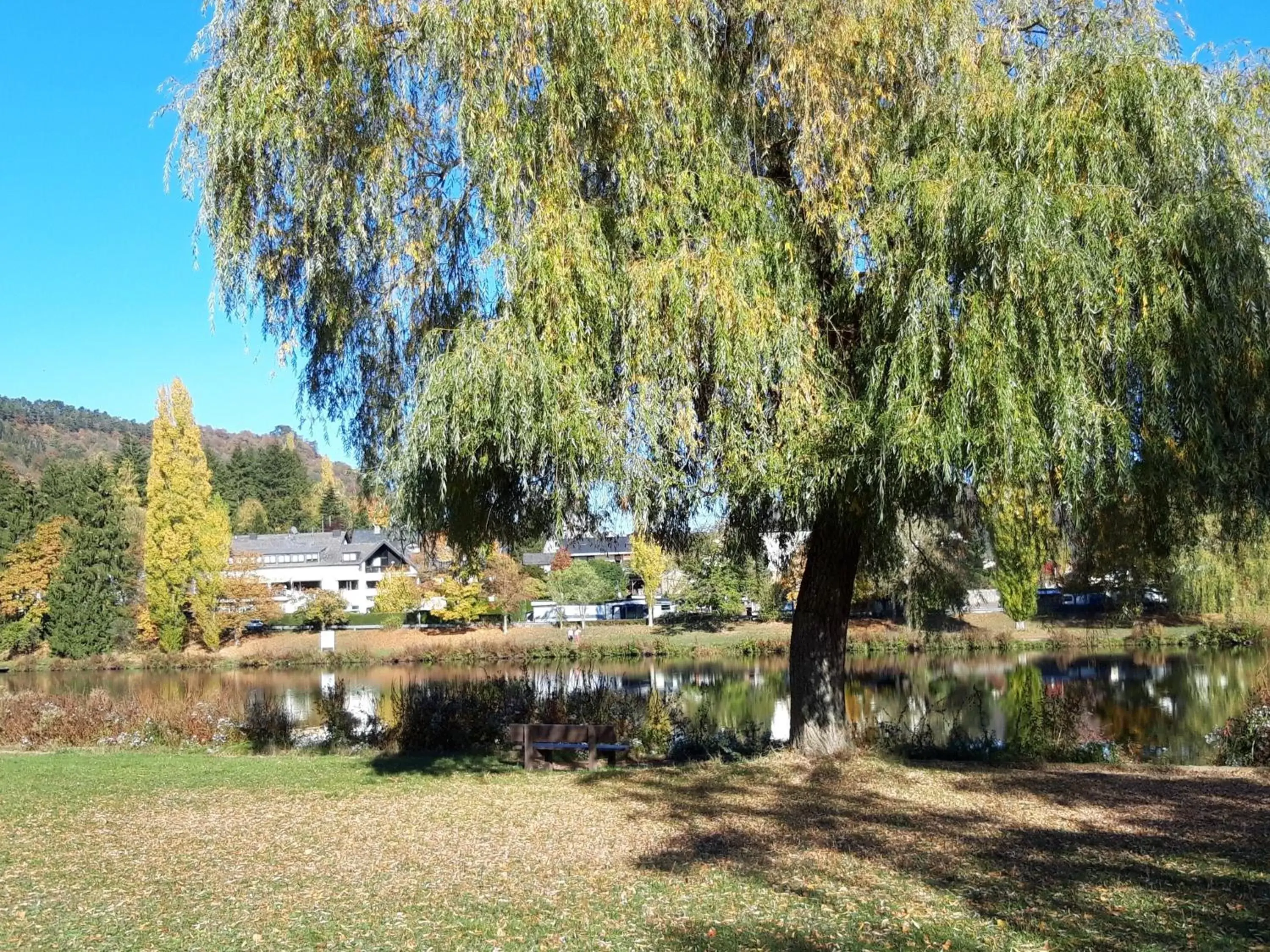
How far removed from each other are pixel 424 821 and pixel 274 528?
83.4 metres

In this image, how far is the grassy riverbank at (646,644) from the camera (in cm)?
3866

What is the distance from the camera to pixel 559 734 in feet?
40.8

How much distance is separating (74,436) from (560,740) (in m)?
167

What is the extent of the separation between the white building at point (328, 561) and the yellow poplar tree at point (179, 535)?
19395mm

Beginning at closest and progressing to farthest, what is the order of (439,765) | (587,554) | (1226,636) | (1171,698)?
(439,765) < (1171,698) < (1226,636) < (587,554)

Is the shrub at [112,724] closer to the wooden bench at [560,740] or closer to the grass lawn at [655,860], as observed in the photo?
the grass lawn at [655,860]

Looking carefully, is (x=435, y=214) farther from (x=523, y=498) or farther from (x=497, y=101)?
(x=523, y=498)

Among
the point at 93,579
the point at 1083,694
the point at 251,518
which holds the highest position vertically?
the point at 251,518

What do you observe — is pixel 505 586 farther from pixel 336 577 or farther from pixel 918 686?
pixel 918 686

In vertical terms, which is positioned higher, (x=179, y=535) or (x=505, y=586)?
(x=179, y=535)

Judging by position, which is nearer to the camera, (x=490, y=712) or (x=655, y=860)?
(x=655, y=860)

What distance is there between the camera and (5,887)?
6824 mm

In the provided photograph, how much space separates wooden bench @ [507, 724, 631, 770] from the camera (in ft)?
40.5

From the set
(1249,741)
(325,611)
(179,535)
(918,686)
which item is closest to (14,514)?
(179,535)
